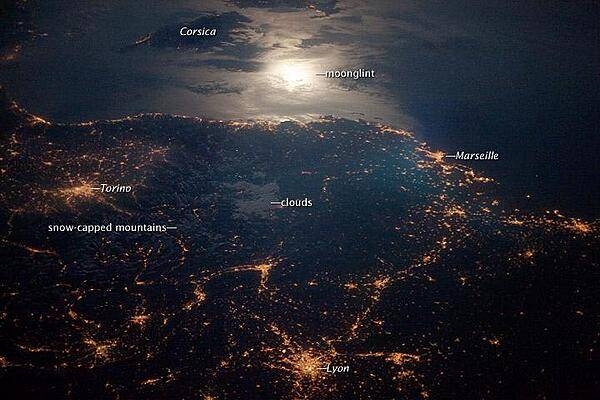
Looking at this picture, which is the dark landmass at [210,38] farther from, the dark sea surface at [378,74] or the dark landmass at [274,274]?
the dark landmass at [274,274]

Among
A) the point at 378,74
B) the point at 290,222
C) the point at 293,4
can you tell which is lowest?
the point at 290,222

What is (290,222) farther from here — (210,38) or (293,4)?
(293,4)

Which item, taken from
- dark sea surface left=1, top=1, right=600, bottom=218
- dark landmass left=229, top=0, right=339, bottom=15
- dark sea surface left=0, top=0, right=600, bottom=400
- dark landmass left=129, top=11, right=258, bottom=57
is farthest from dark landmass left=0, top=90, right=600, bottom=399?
dark landmass left=229, top=0, right=339, bottom=15

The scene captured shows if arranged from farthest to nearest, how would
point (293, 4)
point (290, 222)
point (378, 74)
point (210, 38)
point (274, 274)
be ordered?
point (293, 4)
point (210, 38)
point (378, 74)
point (290, 222)
point (274, 274)

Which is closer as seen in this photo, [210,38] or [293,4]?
[210,38]

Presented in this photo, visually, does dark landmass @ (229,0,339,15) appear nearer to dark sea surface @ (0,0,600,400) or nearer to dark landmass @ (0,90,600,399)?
dark sea surface @ (0,0,600,400)

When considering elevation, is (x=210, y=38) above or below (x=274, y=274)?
above

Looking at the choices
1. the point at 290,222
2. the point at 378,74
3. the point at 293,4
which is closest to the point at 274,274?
the point at 290,222

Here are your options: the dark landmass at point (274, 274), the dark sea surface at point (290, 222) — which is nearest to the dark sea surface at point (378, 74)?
the dark sea surface at point (290, 222)

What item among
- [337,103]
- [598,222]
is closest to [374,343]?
[598,222]
